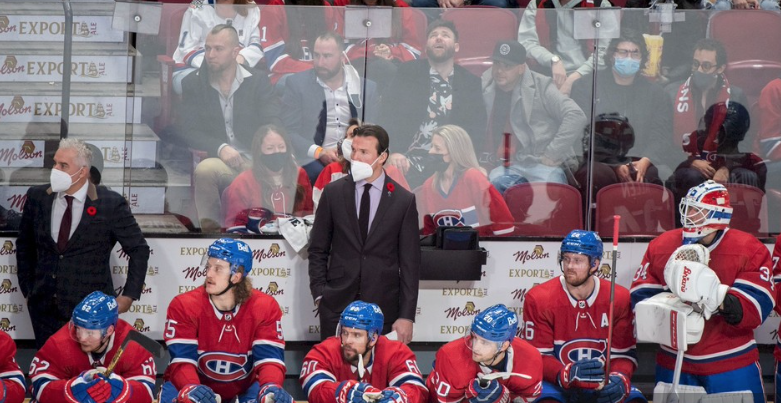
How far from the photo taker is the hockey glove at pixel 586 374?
6129 millimetres

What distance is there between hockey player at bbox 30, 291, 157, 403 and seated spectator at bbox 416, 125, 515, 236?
2073mm

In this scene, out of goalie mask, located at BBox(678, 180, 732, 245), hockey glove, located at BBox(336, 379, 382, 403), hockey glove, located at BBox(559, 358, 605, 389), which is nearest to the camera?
hockey glove, located at BBox(336, 379, 382, 403)

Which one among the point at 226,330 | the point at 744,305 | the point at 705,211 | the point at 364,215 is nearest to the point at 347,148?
the point at 364,215

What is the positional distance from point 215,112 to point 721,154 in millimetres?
A: 3110

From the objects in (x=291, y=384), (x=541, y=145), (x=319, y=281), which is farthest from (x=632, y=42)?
(x=291, y=384)

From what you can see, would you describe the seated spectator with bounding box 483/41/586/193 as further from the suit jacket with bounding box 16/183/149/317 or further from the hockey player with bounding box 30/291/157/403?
the hockey player with bounding box 30/291/157/403

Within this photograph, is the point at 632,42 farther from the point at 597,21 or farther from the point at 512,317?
the point at 512,317

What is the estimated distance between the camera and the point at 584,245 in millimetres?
6516

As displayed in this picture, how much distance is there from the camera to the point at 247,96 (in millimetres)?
7293

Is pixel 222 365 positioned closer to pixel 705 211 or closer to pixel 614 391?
pixel 614 391

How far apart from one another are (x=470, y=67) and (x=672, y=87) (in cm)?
125

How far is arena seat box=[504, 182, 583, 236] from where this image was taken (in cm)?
737

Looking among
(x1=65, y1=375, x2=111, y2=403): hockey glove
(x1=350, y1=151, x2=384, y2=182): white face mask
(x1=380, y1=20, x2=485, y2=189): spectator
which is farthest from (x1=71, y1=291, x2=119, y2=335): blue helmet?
(x1=380, y1=20, x2=485, y2=189): spectator

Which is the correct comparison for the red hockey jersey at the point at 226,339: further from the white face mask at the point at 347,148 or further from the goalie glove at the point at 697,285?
the goalie glove at the point at 697,285
